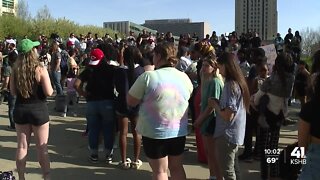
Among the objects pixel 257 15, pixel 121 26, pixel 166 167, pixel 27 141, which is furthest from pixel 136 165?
pixel 121 26

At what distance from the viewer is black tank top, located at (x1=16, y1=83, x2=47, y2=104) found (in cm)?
504

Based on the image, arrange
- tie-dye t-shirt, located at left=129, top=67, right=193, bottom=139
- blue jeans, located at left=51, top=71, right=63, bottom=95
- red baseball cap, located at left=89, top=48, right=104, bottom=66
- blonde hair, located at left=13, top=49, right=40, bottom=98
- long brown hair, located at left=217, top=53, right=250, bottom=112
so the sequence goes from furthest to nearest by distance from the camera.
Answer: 1. blue jeans, located at left=51, top=71, right=63, bottom=95
2. red baseball cap, located at left=89, top=48, right=104, bottom=66
3. blonde hair, located at left=13, top=49, right=40, bottom=98
4. long brown hair, located at left=217, top=53, right=250, bottom=112
5. tie-dye t-shirt, located at left=129, top=67, right=193, bottom=139

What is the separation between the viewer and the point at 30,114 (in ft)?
16.5

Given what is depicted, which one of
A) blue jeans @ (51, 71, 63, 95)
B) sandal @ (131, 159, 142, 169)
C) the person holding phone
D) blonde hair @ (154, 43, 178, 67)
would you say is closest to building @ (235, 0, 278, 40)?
blue jeans @ (51, 71, 63, 95)

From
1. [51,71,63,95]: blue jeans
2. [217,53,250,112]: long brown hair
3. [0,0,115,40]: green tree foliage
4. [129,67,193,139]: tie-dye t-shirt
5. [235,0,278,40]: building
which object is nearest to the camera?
[129,67,193,139]: tie-dye t-shirt

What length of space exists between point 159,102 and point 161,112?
0.32ft

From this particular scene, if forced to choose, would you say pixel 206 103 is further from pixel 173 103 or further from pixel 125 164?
pixel 125 164

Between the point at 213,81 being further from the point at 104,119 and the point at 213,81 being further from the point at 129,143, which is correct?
the point at 129,143

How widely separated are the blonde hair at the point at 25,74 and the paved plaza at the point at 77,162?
4.98 ft

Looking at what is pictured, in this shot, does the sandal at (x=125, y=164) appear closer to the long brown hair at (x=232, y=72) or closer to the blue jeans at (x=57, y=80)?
the long brown hair at (x=232, y=72)

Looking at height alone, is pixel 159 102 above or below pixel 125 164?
above

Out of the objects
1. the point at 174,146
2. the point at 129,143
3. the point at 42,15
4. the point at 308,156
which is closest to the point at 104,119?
the point at 129,143

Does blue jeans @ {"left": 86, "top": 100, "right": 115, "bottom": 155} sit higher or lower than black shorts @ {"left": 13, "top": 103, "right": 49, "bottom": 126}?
lower

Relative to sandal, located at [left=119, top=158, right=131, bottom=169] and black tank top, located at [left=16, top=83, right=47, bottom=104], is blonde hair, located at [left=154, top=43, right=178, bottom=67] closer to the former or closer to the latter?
black tank top, located at [left=16, top=83, right=47, bottom=104]
